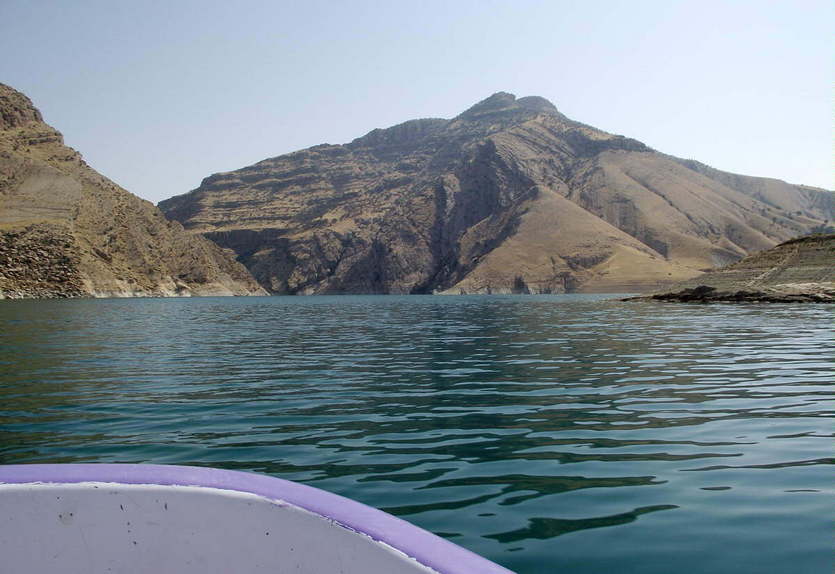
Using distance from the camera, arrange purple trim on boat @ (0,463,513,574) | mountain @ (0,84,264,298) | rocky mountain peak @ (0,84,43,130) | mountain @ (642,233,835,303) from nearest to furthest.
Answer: purple trim on boat @ (0,463,513,574), mountain @ (642,233,835,303), mountain @ (0,84,264,298), rocky mountain peak @ (0,84,43,130)

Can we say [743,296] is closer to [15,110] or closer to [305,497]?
[305,497]

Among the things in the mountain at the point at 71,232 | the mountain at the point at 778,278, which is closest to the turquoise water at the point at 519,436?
the mountain at the point at 778,278

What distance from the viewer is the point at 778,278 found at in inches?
2512

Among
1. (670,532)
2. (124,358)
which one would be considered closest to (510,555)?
(670,532)

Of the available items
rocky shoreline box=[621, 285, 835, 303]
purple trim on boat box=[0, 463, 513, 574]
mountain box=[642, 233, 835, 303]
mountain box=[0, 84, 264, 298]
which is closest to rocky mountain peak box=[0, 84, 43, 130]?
mountain box=[0, 84, 264, 298]

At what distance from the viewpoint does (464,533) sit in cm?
536

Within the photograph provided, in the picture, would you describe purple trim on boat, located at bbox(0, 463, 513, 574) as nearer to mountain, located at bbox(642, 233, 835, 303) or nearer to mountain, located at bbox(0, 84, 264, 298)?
mountain, located at bbox(642, 233, 835, 303)

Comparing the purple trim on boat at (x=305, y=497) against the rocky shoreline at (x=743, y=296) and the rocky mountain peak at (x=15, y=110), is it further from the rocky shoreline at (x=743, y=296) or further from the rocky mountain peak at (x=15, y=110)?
the rocky mountain peak at (x=15, y=110)

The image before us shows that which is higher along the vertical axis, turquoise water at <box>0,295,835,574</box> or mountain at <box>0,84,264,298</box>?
mountain at <box>0,84,264,298</box>

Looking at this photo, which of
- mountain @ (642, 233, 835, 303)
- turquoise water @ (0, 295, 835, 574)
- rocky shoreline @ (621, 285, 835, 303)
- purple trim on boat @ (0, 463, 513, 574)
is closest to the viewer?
purple trim on boat @ (0, 463, 513, 574)

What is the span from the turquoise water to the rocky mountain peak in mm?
184089

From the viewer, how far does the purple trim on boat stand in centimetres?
245

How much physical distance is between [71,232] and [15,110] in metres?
67.7

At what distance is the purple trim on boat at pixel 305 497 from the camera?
2.45 m
